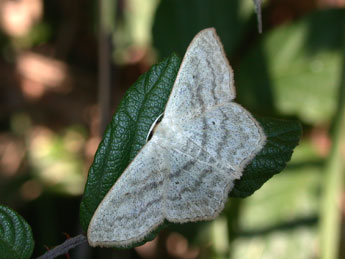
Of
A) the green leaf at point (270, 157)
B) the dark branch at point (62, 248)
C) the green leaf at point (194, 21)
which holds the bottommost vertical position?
the dark branch at point (62, 248)

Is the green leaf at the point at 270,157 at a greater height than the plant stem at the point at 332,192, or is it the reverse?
the green leaf at the point at 270,157

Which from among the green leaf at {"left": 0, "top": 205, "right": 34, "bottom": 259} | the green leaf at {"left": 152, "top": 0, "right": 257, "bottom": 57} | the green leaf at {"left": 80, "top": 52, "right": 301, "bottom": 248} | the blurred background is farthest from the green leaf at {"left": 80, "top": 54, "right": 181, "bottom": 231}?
the green leaf at {"left": 152, "top": 0, "right": 257, "bottom": 57}

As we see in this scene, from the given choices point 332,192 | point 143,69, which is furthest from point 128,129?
point 143,69

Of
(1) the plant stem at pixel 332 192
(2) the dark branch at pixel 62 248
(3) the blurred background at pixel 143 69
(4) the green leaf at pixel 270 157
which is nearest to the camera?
(2) the dark branch at pixel 62 248

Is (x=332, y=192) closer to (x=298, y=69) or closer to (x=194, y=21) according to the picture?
(x=298, y=69)

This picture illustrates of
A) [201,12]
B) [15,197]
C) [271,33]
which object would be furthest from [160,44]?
[15,197]

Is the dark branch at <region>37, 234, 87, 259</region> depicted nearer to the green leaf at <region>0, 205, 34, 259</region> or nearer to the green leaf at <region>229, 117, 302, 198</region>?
the green leaf at <region>0, 205, 34, 259</region>

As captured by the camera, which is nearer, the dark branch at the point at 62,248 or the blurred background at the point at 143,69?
the dark branch at the point at 62,248

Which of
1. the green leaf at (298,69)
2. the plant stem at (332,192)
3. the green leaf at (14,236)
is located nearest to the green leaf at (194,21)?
the green leaf at (298,69)

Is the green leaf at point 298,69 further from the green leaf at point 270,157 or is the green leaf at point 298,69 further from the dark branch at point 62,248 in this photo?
the dark branch at point 62,248
